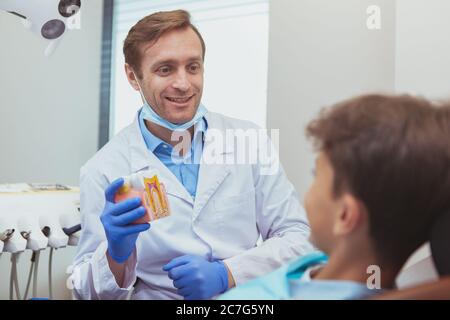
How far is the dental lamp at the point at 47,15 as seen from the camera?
4.02 ft

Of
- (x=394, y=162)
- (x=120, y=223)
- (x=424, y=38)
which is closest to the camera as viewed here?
(x=394, y=162)

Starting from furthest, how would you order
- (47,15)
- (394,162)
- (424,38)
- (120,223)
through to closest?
(47,15) → (424,38) → (120,223) → (394,162)

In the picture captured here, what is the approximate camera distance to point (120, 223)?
103 cm

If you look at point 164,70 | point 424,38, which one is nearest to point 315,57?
point 424,38

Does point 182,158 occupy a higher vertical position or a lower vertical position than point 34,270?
higher

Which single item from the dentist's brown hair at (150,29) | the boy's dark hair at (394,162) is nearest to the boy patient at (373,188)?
the boy's dark hair at (394,162)

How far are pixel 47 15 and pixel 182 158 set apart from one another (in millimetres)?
501

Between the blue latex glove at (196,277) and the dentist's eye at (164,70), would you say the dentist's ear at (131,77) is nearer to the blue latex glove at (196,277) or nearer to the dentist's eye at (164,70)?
the dentist's eye at (164,70)

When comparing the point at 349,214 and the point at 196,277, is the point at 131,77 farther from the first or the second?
the point at 349,214

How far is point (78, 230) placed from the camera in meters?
1.23

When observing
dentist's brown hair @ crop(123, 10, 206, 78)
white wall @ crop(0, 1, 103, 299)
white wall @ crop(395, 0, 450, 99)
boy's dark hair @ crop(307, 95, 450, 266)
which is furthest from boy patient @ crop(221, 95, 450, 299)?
white wall @ crop(0, 1, 103, 299)

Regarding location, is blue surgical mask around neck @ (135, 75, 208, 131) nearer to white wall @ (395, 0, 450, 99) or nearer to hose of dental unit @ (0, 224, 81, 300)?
hose of dental unit @ (0, 224, 81, 300)

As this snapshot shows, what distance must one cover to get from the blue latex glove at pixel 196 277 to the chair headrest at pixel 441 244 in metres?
0.46

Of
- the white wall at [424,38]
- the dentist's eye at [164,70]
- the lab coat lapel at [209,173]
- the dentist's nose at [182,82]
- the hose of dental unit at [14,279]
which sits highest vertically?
the white wall at [424,38]
